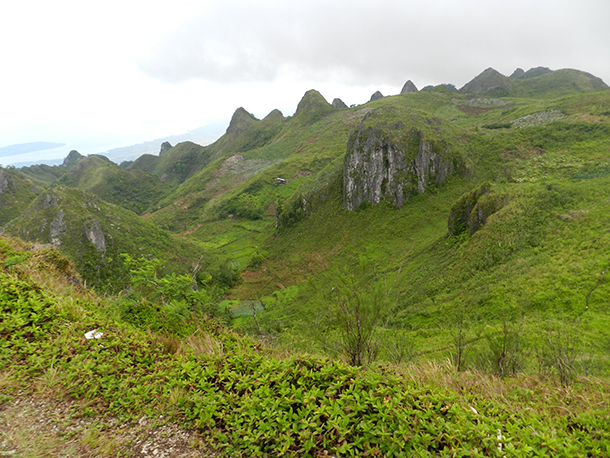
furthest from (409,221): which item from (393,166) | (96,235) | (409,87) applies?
(409,87)

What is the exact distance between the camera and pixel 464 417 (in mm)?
3359

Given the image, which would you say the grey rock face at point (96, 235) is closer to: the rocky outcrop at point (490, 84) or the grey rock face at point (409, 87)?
the rocky outcrop at point (490, 84)

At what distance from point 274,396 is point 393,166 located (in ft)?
165

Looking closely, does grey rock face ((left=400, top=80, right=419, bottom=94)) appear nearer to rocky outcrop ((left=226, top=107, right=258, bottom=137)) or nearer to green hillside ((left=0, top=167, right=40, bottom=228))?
rocky outcrop ((left=226, top=107, right=258, bottom=137))

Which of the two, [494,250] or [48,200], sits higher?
[48,200]

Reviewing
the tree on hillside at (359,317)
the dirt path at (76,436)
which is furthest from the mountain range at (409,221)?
the dirt path at (76,436)

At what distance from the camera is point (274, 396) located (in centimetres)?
387

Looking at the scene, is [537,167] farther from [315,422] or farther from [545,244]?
[315,422]

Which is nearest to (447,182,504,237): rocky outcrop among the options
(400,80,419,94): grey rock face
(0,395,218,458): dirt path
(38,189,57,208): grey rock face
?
→ (0,395,218,458): dirt path

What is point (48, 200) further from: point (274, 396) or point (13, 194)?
point (274, 396)

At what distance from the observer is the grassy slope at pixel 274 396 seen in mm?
3133

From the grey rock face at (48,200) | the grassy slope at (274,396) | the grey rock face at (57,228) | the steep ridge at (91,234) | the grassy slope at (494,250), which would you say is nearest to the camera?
the grassy slope at (274,396)

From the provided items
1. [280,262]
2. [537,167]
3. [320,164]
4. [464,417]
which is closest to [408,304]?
[464,417]

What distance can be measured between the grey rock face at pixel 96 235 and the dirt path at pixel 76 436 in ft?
151
